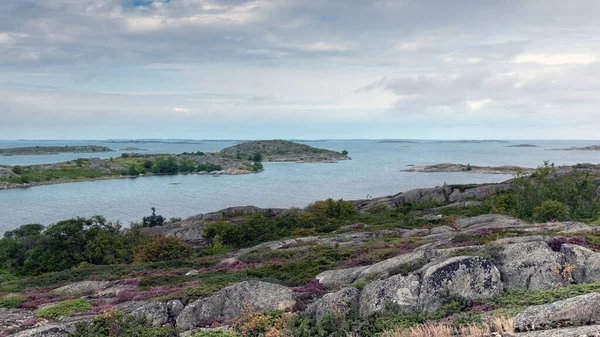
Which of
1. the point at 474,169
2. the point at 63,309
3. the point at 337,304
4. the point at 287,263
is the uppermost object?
the point at 337,304

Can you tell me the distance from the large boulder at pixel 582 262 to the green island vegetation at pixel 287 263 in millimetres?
641

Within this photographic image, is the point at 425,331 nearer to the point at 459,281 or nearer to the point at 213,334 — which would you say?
the point at 459,281

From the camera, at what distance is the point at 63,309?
19344 millimetres

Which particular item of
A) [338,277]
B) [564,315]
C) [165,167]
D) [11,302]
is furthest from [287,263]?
[165,167]

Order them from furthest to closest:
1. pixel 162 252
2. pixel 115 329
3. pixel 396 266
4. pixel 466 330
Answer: pixel 162 252 → pixel 396 266 → pixel 115 329 → pixel 466 330

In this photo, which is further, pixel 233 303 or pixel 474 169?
pixel 474 169

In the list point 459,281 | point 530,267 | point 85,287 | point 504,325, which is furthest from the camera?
point 85,287

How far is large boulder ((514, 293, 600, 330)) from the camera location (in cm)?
1039

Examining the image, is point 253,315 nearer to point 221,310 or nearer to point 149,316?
point 221,310

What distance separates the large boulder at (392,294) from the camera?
14.4 m

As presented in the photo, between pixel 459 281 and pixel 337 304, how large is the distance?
4.30m

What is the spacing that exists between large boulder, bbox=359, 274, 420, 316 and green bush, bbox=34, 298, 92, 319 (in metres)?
13.1

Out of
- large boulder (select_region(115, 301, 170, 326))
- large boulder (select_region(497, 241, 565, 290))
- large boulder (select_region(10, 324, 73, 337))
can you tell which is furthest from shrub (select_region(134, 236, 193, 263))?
large boulder (select_region(497, 241, 565, 290))

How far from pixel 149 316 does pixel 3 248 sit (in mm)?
37945
